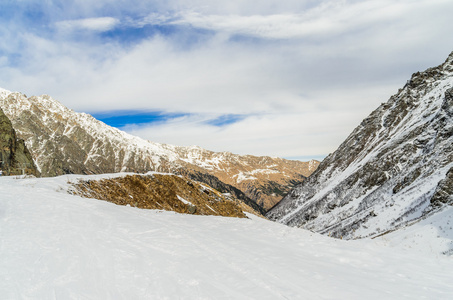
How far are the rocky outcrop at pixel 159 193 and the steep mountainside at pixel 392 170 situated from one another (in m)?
31.1

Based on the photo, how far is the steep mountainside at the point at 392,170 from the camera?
50.0 m

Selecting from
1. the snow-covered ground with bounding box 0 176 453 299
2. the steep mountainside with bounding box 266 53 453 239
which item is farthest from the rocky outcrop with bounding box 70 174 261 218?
the steep mountainside with bounding box 266 53 453 239

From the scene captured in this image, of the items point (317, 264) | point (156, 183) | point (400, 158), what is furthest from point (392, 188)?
point (317, 264)

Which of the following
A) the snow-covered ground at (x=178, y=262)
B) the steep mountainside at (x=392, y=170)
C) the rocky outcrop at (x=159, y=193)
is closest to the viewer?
the snow-covered ground at (x=178, y=262)

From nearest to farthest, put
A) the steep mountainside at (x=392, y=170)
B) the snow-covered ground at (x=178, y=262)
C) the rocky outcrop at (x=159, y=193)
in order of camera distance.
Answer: the snow-covered ground at (x=178, y=262) → the rocky outcrop at (x=159, y=193) → the steep mountainside at (x=392, y=170)

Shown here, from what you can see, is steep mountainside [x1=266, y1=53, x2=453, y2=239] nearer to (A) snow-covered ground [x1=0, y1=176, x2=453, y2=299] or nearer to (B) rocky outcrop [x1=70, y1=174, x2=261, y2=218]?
(B) rocky outcrop [x1=70, y1=174, x2=261, y2=218]

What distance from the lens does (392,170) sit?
3339 inches

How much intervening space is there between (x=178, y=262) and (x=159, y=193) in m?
24.8

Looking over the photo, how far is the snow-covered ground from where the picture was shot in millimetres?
6387

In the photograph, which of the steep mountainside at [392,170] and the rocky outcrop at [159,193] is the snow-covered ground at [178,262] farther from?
the steep mountainside at [392,170]

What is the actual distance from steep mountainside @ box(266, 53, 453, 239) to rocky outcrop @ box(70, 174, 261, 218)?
31.1m

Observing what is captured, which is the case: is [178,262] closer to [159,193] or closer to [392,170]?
[159,193]

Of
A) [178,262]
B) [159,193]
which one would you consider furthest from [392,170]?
[178,262]

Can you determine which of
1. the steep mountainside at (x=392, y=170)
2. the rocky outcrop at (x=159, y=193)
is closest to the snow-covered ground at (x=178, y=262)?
the rocky outcrop at (x=159, y=193)
